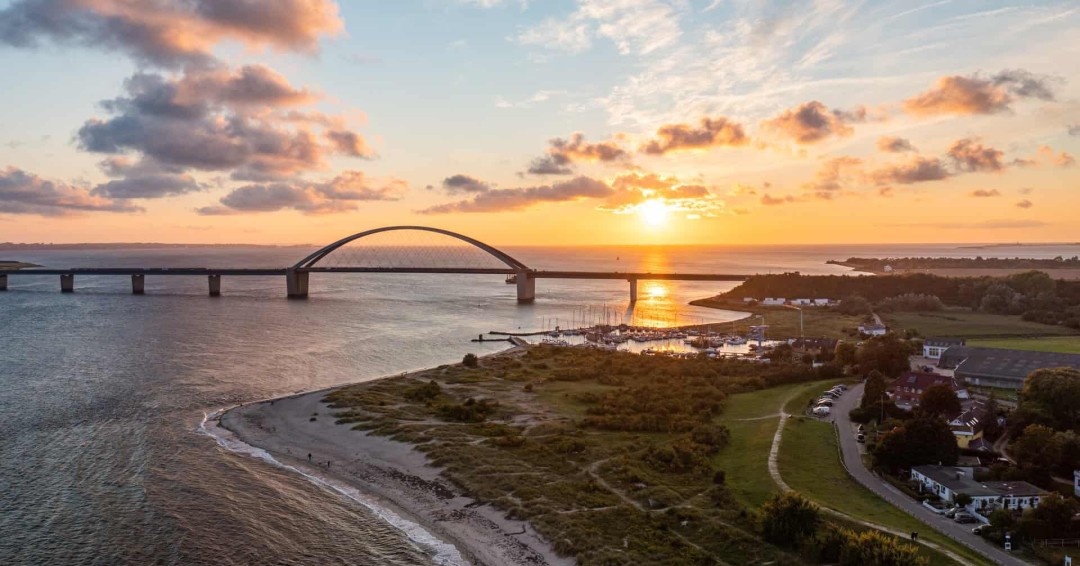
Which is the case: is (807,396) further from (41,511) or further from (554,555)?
(41,511)

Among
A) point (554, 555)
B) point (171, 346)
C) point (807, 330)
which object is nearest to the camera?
point (554, 555)

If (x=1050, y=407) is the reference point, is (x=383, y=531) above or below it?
below

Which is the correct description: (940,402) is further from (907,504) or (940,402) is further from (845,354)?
(845,354)

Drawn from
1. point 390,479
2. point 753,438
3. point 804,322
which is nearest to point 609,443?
point 753,438

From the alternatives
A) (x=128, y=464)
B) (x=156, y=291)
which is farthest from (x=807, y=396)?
(x=156, y=291)

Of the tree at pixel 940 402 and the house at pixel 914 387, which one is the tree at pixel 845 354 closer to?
the house at pixel 914 387

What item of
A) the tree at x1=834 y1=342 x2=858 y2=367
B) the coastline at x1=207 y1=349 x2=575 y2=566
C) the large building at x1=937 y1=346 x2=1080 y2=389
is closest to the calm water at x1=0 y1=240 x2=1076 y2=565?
the coastline at x1=207 y1=349 x2=575 y2=566
